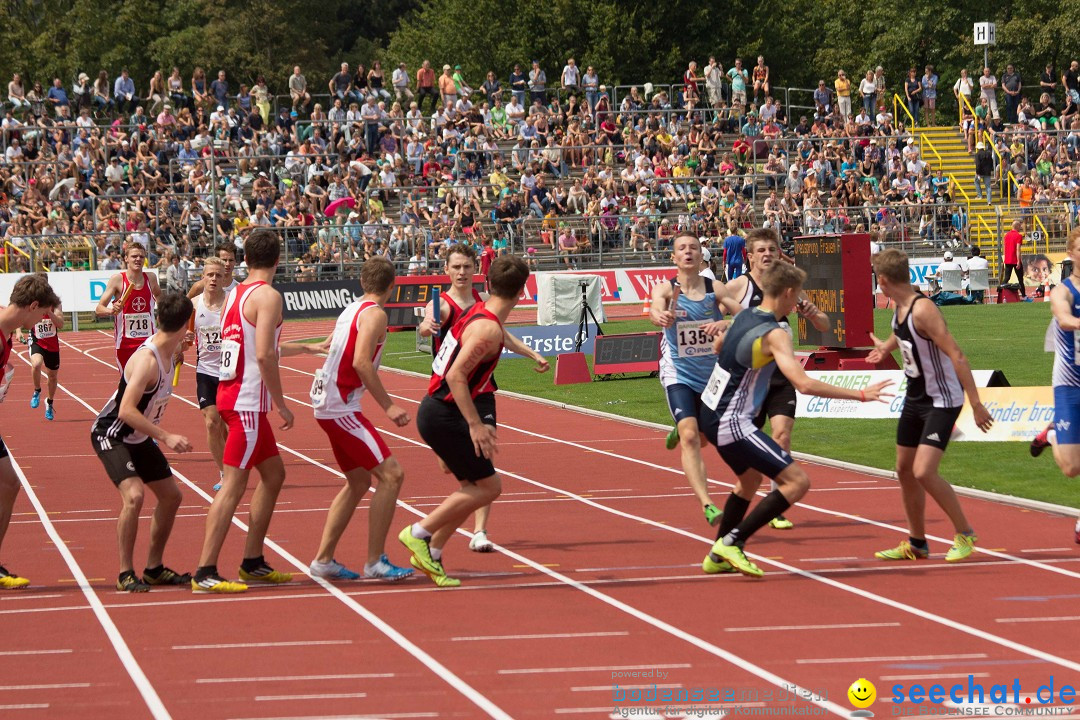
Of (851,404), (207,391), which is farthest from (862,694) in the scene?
(851,404)

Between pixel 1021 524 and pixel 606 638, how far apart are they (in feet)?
14.2

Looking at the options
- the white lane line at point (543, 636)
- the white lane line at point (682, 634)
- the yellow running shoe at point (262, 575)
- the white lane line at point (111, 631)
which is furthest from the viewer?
the yellow running shoe at point (262, 575)

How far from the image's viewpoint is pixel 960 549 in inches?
371

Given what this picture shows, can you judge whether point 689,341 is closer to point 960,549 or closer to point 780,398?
point 780,398

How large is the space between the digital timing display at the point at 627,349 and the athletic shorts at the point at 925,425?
1244 centimetres

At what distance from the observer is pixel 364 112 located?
4297cm

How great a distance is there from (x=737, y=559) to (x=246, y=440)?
294 centimetres

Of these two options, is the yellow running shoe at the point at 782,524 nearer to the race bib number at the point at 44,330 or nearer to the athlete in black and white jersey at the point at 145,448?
the athlete in black and white jersey at the point at 145,448

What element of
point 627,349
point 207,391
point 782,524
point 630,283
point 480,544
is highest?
point 207,391

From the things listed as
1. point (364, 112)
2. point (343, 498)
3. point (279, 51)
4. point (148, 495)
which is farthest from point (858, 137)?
point (343, 498)

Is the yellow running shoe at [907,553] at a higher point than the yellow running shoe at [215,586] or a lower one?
lower

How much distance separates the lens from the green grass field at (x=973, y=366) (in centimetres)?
1252

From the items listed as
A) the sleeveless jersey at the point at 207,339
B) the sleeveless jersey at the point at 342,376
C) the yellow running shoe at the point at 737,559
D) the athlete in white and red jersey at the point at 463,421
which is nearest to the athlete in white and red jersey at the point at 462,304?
the athlete in white and red jersey at the point at 463,421

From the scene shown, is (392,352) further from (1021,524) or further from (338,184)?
(1021,524)
